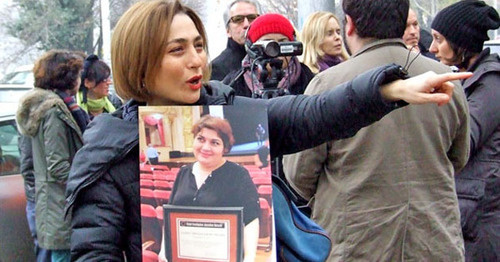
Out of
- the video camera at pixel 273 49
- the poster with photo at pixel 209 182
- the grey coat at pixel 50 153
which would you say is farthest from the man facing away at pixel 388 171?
the grey coat at pixel 50 153

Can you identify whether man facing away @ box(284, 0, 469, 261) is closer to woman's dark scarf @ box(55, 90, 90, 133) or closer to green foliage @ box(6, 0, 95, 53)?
woman's dark scarf @ box(55, 90, 90, 133)

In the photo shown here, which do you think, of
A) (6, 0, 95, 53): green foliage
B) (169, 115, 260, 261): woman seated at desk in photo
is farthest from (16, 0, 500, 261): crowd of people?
(6, 0, 95, 53): green foliage

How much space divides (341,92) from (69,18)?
2115cm

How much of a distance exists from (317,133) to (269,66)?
1.86m

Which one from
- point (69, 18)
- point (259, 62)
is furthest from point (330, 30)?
point (69, 18)

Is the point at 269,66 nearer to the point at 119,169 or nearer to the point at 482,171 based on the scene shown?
the point at 482,171

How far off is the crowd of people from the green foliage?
55.4ft

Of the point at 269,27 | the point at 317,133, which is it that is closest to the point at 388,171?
the point at 317,133

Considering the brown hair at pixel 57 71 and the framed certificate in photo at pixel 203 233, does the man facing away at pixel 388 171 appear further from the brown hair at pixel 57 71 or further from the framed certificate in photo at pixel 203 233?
the brown hair at pixel 57 71

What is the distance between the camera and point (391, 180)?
285cm

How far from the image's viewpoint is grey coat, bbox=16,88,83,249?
Answer: 5.20 metres

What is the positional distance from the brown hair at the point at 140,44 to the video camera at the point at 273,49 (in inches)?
63.0

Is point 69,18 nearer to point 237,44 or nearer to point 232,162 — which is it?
point 237,44

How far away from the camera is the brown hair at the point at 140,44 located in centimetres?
195
